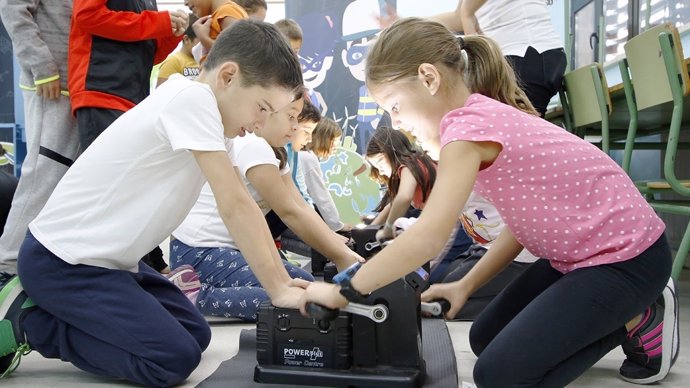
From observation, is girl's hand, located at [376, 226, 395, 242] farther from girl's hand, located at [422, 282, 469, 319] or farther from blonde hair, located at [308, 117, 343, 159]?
blonde hair, located at [308, 117, 343, 159]

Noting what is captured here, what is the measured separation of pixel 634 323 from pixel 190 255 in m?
1.47

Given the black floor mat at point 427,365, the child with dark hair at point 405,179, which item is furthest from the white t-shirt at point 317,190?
the black floor mat at point 427,365

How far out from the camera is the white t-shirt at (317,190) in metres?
3.77

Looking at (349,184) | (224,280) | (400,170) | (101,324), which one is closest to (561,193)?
(101,324)

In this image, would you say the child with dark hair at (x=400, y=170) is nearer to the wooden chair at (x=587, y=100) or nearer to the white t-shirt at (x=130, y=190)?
the wooden chair at (x=587, y=100)

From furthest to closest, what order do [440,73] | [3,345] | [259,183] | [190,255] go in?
[190,255], [259,183], [3,345], [440,73]

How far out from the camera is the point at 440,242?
1.13m

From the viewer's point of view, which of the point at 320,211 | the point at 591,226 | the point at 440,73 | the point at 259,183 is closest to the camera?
the point at 591,226

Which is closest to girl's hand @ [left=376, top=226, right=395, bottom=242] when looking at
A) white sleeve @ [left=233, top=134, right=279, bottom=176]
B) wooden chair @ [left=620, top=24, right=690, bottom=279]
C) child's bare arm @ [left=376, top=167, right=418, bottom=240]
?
child's bare arm @ [left=376, top=167, right=418, bottom=240]

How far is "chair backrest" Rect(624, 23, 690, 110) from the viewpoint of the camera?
81.7 inches

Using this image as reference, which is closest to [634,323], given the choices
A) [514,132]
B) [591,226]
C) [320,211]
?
[591,226]

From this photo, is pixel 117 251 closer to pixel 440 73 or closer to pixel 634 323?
pixel 440 73

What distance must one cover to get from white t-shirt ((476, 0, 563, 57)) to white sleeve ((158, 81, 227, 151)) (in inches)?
58.9

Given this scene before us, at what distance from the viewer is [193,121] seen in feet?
4.73
